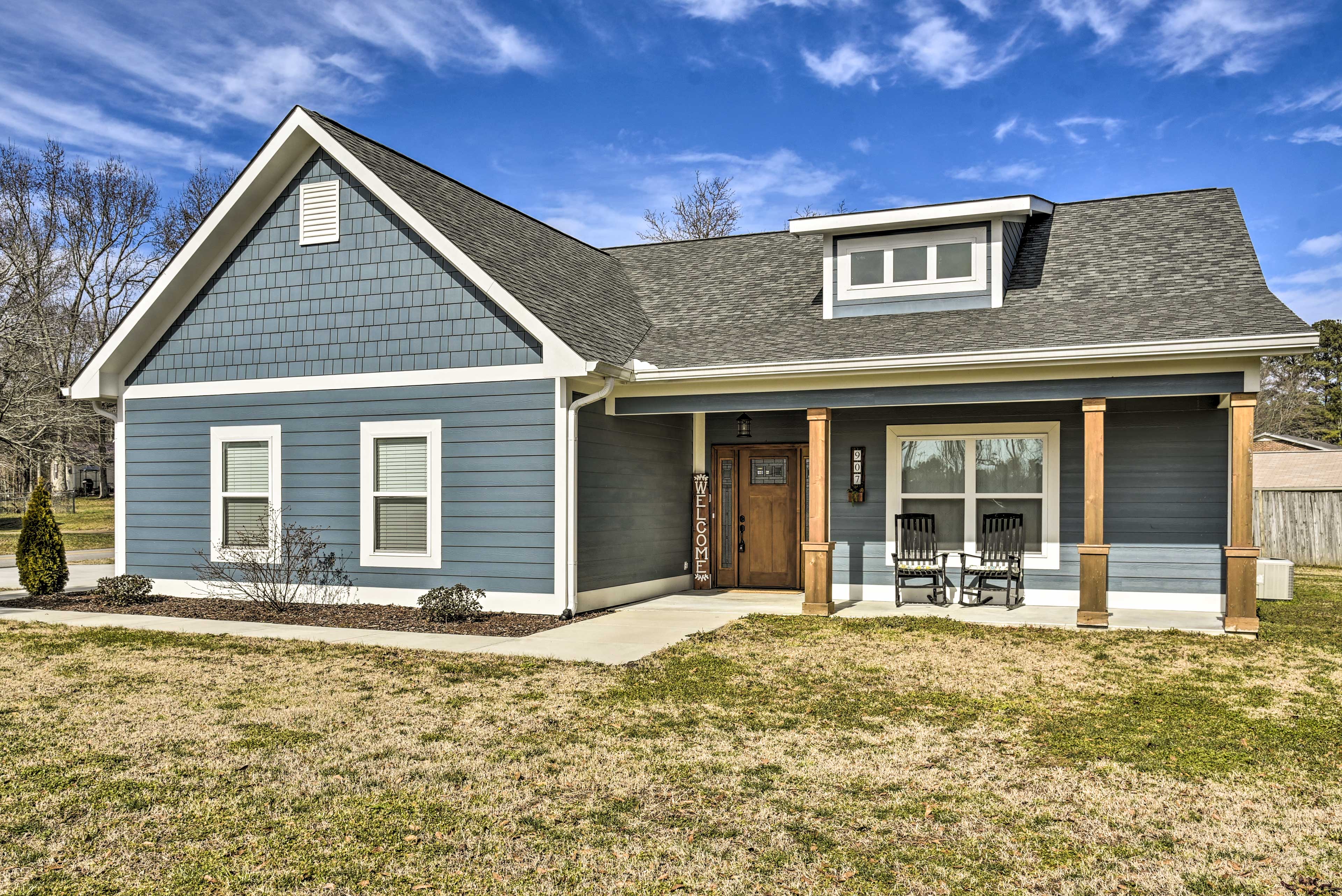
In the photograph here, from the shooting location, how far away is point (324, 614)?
35.2 ft

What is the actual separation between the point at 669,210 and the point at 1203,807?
27696mm

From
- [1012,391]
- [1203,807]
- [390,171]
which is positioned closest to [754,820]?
[1203,807]

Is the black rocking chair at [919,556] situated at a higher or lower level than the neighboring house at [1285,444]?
lower

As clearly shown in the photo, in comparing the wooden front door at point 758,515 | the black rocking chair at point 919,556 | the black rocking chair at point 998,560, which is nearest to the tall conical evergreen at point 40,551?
the wooden front door at point 758,515

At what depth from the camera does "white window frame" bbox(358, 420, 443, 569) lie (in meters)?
10.8

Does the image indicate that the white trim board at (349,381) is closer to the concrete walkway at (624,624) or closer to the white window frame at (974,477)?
the concrete walkway at (624,624)

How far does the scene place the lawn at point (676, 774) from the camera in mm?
3713

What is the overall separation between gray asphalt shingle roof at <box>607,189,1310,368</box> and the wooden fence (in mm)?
8328

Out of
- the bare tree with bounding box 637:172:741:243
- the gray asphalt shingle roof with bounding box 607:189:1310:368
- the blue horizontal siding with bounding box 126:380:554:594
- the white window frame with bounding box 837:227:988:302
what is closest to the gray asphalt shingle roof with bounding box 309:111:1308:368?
the gray asphalt shingle roof with bounding box 607:189:1310:368

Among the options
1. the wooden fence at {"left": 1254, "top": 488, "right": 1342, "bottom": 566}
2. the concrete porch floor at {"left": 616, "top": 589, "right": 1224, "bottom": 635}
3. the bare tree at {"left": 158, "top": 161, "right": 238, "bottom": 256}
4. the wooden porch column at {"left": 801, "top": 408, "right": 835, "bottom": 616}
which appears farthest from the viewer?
the bare tree at {"left": 158, "top": 161, "right": 238, "bottom": 256}

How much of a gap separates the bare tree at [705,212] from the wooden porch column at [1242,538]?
2103 centimetres

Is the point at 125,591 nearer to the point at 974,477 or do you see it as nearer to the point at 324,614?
the point at 324,614

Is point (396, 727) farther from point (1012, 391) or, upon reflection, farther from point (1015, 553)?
point (1015, 553)

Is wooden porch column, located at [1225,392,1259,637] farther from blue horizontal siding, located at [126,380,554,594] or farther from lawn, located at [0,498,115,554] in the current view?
lawn, located at [0,498,115,554]
